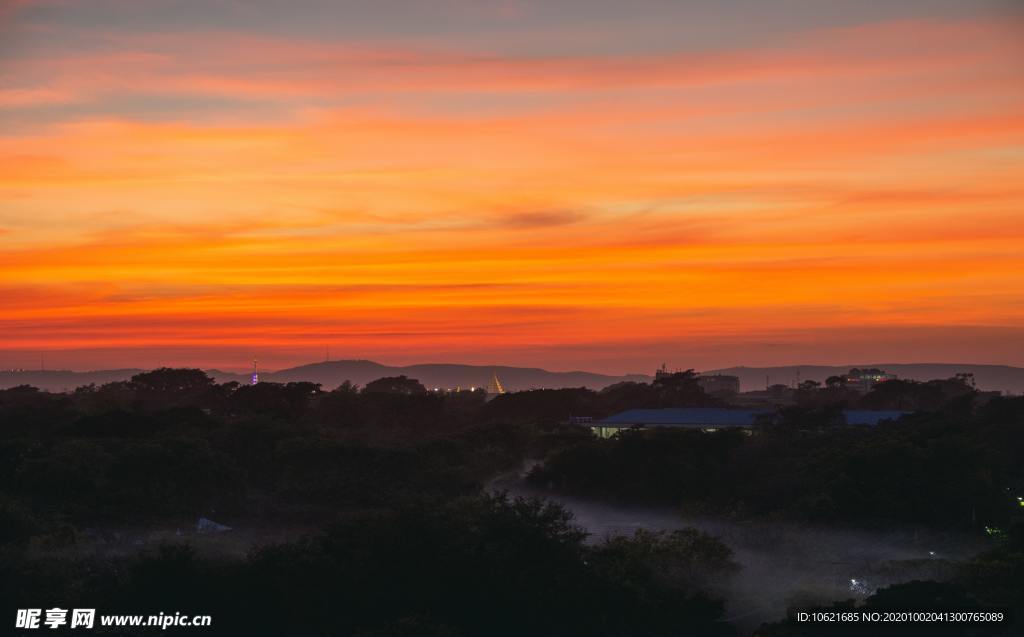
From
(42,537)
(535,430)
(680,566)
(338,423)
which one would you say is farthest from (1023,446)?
(42,537)

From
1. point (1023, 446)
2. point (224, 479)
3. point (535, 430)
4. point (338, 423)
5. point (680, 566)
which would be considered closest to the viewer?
point (680, 566)

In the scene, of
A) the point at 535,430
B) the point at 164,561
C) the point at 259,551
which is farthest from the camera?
the point at 535,430

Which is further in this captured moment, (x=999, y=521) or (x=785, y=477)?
(x=785, y=477)

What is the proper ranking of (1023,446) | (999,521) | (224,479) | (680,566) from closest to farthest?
1. (680,566)
2. (999,521)
3. (224,479)
4. (1023,446)

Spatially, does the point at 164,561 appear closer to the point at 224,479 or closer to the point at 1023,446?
the point at 224,479

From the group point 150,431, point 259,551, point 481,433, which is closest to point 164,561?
point 259,551

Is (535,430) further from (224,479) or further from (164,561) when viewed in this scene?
(164,561)

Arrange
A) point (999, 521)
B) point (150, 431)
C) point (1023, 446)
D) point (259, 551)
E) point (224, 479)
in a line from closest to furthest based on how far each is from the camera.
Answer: point (259, 551), point (999, 521), point (224, 479), point (150, 431), point (1023, 446)

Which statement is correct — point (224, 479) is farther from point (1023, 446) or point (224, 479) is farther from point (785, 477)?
point (1023, 446)

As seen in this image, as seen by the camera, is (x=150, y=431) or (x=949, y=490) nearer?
(x=949, y=490)
